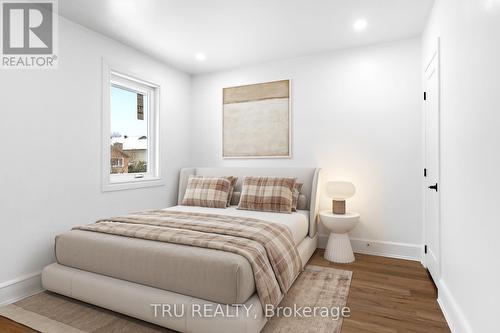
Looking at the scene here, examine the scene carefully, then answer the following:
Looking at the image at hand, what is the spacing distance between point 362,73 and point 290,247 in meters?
2.46

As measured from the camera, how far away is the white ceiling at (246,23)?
2598 mm

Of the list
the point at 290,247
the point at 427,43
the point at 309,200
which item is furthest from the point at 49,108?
the point at 427,43

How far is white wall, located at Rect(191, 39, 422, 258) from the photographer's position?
3.29 metres

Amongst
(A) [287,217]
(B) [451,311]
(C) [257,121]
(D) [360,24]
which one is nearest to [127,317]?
(A) [287,217]

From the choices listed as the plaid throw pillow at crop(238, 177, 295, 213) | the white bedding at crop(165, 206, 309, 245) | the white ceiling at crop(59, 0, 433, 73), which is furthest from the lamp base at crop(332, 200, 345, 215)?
the white ceiling at crop(59, 0, 433, 73)

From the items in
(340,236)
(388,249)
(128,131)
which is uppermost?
(128,131)

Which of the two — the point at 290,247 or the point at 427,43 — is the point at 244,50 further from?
the point at 290,247

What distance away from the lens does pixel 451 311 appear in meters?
1.93

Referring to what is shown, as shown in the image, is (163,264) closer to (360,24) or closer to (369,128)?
(369,128)

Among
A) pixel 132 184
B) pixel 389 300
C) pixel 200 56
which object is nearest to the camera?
pixel 389 300

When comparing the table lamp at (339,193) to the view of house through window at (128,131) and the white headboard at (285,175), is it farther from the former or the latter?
the view of house through window at (128,131)

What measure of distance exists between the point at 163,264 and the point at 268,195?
1.68 meters

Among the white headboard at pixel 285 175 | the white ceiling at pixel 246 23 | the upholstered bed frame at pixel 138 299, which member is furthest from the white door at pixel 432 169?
the upholstered bed frame at pixel 138 299

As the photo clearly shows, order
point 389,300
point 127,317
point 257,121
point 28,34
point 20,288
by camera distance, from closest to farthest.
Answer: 1. point 127,317
2. point 389,300
3. point 20,288
4. point 28,34
5. point 257,121
